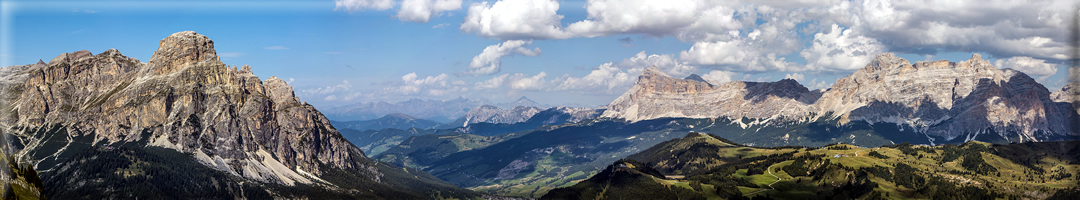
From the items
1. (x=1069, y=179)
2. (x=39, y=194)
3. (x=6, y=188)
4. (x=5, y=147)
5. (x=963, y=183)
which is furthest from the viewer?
(x=963, y=183)

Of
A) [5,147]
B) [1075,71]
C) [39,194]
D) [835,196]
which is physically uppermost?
[1075,71]

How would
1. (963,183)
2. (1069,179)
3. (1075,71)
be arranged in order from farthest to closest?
(963,183) → (1069,179) → (1075,71)

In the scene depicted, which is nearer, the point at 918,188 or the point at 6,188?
the point at 6,188

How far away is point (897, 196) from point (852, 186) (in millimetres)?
13314

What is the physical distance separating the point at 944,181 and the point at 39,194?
228m

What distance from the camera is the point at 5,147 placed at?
29.2 meters

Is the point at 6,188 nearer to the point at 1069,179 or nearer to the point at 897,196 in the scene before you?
the point at 897,196

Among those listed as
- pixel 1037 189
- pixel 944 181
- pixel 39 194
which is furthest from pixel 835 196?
pixel 39 194

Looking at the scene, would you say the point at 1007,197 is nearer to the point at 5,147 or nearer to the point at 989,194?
the point at 989,194

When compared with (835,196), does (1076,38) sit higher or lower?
higher

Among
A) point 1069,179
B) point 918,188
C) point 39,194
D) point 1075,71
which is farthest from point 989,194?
point 39,194

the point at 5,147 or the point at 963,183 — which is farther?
the point at 963,183

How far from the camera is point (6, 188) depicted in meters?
32.6

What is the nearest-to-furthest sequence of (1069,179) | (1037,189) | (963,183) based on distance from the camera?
(1037,189), (1069,179), (963,183)
